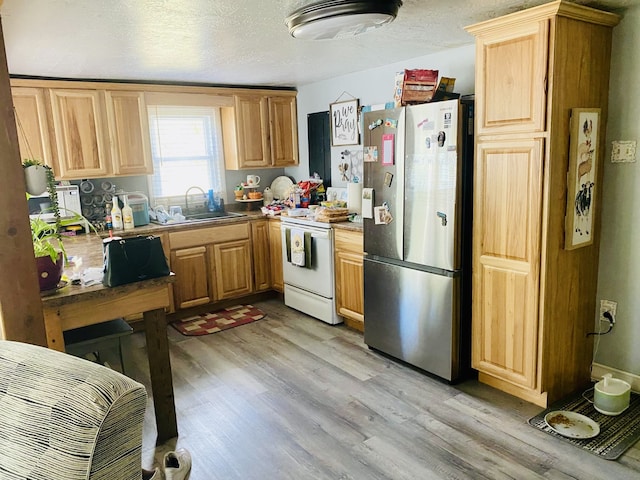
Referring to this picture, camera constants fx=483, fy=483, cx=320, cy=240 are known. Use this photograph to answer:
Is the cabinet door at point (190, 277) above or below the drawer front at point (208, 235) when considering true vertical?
below

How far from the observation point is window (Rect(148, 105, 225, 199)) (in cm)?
463

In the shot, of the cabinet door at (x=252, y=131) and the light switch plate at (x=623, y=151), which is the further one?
the cabinet door at (x=252, y=131)

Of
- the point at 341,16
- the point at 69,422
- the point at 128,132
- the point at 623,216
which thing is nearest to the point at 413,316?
the point at 623,216

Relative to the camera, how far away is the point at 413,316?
3.13 metres

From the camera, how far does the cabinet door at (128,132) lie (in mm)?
4117

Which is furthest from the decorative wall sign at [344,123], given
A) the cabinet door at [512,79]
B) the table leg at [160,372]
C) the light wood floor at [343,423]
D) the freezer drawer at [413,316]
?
the table leg at [160,372]

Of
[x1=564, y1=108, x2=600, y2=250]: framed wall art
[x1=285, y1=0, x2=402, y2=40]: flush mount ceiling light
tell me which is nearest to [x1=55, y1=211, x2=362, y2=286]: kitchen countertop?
[x1=564, y1=108, x2=600, y2=250]: framed wall art

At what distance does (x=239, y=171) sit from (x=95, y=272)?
2.86 meters

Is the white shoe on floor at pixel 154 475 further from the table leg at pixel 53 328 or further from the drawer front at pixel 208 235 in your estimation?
the drawer front at pixel 208 235

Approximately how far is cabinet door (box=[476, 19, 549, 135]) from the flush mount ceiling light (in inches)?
28.1

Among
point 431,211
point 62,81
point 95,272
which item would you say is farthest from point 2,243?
point 62,81

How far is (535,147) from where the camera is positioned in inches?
97.0

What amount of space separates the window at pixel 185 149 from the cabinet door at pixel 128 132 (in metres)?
0.24

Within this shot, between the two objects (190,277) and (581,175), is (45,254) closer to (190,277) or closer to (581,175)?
(190,277)
